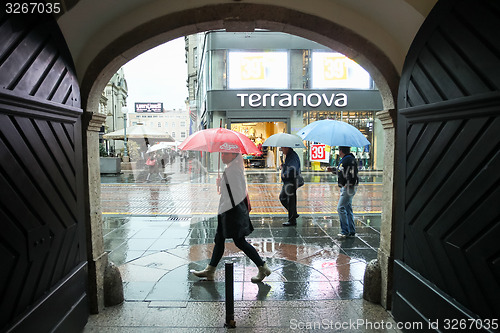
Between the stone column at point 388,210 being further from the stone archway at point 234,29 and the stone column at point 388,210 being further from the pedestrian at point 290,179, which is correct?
the pedestrian at point 290,179

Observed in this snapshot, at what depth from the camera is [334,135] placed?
21.7 feet

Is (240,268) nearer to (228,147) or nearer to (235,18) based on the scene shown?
(228,147)

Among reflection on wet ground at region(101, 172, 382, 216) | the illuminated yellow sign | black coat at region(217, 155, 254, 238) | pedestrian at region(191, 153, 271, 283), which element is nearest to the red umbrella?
pedestrian at region(191, 153, 271, 283)

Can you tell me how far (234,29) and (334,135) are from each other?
332cm

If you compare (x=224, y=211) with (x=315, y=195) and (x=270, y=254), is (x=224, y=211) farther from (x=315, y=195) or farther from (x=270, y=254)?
(x=315, y=195)

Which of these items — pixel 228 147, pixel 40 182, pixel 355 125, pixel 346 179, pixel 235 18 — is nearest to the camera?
pixel 40 182

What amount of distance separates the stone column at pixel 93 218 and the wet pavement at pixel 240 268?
0.27 meters

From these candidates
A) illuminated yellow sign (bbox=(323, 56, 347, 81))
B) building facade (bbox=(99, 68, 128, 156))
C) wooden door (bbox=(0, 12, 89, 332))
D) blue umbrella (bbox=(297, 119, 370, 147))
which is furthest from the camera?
building facade (bbox=(99, 68, 128, 156))

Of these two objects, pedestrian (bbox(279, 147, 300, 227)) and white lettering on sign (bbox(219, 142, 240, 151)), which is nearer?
white lettering on sign (bbox(219, 142, 240, 151))

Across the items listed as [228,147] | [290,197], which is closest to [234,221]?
[228,147]

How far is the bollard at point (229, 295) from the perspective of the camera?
3.54 metres

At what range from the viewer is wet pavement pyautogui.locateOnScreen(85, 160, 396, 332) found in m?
3.88

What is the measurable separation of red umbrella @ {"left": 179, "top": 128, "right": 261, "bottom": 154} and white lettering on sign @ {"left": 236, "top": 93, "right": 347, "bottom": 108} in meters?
17.1

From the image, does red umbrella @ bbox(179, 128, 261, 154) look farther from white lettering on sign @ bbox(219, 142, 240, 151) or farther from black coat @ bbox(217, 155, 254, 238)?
black coat @ bbox(217, 155, 254, 238)
